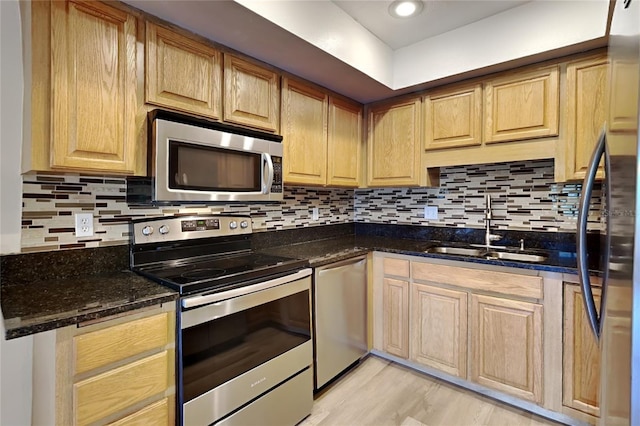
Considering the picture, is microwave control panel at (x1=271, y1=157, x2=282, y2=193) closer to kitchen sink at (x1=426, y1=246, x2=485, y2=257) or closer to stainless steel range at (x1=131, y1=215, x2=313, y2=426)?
stainless steel range at (x1=131, y1=215, x2=313, y2=426)

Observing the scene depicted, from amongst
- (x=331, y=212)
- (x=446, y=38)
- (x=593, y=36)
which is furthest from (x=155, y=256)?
(x=593, y=36)

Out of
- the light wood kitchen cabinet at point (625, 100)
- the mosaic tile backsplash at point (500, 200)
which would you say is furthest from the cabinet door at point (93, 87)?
the mosaic tile backsplash at point (500, 200)

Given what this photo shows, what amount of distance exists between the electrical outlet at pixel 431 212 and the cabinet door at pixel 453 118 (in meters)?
0.56

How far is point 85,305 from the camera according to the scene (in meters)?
1.11

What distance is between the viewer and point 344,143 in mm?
2566

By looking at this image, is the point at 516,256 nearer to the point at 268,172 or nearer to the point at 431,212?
the point at 431,212

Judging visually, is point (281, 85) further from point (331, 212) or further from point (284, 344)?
point (284, 344)

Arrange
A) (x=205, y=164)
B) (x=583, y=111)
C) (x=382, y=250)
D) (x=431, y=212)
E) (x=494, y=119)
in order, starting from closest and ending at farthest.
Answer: (x=205, y=164)
(x=583, y=111)
(x=494, y=119)
(x=382, y=250)
(x=431, y=212)

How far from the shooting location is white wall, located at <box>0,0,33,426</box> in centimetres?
100

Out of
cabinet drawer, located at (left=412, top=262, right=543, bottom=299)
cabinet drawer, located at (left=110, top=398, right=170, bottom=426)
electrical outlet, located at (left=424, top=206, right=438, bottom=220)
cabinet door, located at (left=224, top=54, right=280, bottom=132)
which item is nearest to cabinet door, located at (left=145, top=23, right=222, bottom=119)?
cabinet door, located at (left=224, top=54, right=280, bottom=132)

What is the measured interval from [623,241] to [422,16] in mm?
1772

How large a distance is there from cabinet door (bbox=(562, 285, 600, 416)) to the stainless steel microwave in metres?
1.70

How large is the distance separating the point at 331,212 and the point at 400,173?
719 millimetres

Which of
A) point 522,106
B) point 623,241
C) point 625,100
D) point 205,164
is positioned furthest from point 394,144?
point 623,241
